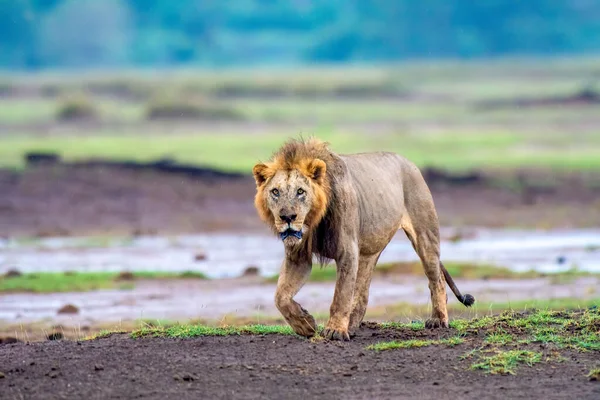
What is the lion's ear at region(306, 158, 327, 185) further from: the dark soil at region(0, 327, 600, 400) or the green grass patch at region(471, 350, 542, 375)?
the green grass patch at region(471, 350, 542, 375)

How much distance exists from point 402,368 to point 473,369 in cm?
44

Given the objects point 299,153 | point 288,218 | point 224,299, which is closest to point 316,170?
point 299,153

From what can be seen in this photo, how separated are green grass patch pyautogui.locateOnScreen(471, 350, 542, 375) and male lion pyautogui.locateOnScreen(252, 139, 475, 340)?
1116 millimetres

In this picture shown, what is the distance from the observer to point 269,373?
8.03 metres

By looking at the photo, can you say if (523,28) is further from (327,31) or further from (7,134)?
(7,134)

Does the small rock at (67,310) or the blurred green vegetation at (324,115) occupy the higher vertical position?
the blurred green vegetation at (324,115)

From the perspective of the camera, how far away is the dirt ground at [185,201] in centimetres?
2173

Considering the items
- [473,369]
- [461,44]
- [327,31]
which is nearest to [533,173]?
[473,369]

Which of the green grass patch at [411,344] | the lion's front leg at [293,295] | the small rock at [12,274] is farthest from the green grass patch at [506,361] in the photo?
the small rock at [12,274]

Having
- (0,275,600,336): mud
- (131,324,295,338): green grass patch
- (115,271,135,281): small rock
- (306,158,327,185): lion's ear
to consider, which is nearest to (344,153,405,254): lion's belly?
(306,158,327,185): lion's ear

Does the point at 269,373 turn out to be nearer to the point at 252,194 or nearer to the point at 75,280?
the point at 75,280

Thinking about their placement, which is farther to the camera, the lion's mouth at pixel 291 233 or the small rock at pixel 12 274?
the small rock at pixel 12 274

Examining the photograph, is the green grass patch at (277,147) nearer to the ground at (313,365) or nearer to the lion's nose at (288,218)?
the ground at (313,365)

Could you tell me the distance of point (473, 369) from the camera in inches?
321
